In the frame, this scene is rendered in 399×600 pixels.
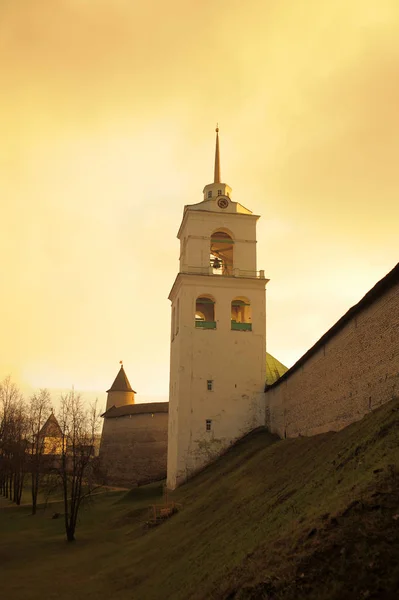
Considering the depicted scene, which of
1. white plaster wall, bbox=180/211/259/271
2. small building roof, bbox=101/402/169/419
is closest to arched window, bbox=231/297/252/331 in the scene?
white plaster wall, bbox=180/211/259/271

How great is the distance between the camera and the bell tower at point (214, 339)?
2822cm

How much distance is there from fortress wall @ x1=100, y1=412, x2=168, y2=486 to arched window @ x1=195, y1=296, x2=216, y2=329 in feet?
50.6

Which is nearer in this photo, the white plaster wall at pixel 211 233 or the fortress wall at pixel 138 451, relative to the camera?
the white plaster wall at pixel 211 233

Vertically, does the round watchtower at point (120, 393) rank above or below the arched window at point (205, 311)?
below

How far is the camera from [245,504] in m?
15.4

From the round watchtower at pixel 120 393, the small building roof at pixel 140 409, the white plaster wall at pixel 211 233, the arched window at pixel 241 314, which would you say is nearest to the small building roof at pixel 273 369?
the arched window at pixel 241 314

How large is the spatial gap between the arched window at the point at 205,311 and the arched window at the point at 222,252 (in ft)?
6.22

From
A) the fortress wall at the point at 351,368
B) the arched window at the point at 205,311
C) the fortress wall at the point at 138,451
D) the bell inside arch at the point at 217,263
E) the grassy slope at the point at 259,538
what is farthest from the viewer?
the fortress wall at the point at 138,451

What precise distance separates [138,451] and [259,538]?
35225mm

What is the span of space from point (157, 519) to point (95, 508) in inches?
493

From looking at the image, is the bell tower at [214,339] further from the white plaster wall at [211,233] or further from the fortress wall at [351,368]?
the fortress wall at [351,368]

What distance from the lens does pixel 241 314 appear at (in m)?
32.0

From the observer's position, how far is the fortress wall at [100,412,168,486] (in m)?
44.0

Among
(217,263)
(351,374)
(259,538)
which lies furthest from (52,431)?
(259,538)
